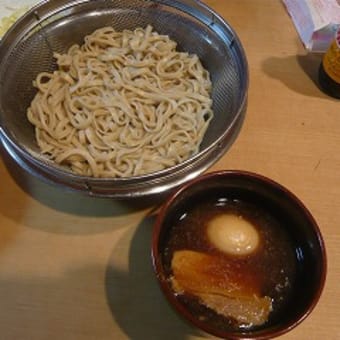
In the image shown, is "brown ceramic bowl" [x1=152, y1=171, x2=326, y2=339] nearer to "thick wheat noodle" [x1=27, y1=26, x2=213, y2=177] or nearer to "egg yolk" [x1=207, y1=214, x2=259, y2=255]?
"egg yolk" [x1=207, y1=214, x2=259, y2=255]

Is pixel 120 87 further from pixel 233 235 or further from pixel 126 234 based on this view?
pixel 233 235

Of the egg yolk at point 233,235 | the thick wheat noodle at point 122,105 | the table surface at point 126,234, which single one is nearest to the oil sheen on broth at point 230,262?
the egg yolk at point 233,235

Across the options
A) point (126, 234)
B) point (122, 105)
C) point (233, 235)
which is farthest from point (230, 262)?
point (122, 105)

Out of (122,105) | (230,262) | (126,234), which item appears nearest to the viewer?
(230,262)

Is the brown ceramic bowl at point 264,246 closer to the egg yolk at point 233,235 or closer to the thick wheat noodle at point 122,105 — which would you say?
the egg yolk at point 233,235

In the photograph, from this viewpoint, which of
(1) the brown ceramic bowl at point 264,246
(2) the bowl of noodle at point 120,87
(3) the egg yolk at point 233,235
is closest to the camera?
(1) the brown ceramic bowl at point 264,246

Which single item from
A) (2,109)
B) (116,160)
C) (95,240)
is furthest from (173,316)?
(2,109)

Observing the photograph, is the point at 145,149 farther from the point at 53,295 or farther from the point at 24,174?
the point at 53,295

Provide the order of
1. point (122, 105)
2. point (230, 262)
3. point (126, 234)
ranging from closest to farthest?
point (230, 262)
point (126, 234)
point (122, 105)
